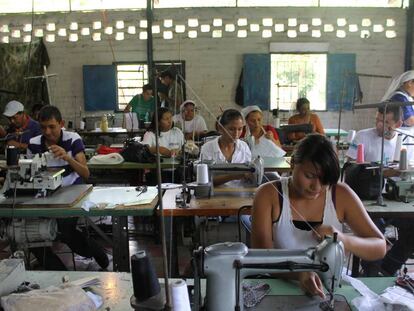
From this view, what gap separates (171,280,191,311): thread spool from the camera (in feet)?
3.39

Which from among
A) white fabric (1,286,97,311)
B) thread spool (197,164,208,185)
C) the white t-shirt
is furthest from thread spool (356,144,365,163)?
the white t-shirt

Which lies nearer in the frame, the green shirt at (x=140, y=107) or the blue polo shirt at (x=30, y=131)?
the blue polo shirt at (x=30, y=131)

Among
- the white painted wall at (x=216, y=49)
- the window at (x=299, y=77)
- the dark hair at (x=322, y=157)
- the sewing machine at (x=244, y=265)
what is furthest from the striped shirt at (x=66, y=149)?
the window at (x=299, y=77)

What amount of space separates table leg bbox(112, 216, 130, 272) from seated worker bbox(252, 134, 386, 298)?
1.15m

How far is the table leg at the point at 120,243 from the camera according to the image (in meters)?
2.57

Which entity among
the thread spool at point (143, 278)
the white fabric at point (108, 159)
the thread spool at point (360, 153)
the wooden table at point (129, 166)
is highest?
the thread spool at point (360, 153)

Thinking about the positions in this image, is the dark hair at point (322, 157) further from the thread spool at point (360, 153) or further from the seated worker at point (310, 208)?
the thread spool at point (360, 153)

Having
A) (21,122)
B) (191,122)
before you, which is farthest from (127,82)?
(21,122)

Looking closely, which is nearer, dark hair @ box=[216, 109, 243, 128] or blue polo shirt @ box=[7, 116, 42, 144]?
dark hair @ box=[216, 109, 243, 128]

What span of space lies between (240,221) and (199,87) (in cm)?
563

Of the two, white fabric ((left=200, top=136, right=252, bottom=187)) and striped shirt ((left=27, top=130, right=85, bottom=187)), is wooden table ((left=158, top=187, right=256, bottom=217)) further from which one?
striped shirt ((left=27, top=130, right=85, bottom=187))

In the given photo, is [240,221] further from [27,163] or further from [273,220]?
[27,163]

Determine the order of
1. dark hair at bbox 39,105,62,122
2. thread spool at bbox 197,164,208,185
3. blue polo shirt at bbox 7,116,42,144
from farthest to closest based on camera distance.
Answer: blue polo shirt at bbox 7,116,42,144 → dark hair at bbox 39,105,62,122 → thread spool at bbox 197,164,208,185

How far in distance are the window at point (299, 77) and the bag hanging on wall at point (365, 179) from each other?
17.5 feet
